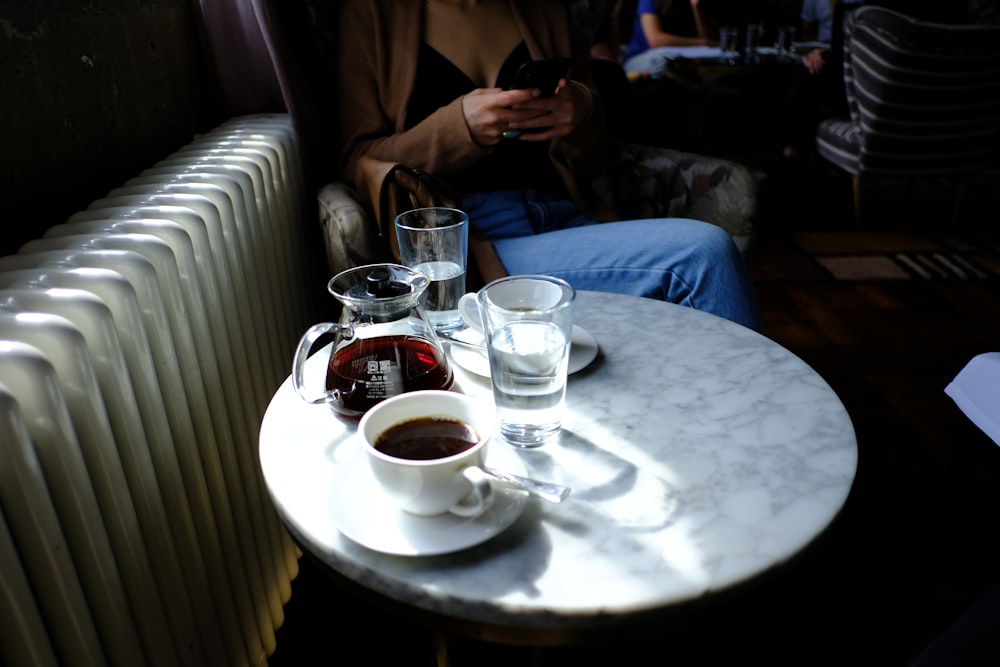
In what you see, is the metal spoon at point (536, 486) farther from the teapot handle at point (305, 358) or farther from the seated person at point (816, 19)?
the seated person at point (816, 19)

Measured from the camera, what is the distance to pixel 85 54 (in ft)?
3.23

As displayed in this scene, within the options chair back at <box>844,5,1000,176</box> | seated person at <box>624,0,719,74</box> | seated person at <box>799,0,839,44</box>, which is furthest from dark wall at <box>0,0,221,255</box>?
seated person at <box>799,0,839,44</box>

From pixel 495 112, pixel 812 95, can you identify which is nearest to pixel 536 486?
pixel 495 112

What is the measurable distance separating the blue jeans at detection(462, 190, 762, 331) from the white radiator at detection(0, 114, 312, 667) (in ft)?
1.36

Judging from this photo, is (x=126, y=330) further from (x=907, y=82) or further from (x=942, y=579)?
(x=907, y=82)

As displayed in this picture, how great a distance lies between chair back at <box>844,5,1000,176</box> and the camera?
7.15 ft

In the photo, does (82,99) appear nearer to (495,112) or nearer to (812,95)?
(495,112)

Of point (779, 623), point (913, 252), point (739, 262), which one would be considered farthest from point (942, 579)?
point (913, 252)

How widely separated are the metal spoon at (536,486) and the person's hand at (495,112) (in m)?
0.76

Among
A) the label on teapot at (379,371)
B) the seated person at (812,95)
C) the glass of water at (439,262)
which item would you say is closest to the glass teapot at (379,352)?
the label on teapot at (379,371)

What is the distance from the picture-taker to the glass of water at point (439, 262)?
31.1 inches

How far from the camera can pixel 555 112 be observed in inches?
47.4

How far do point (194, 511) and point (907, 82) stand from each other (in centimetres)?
237

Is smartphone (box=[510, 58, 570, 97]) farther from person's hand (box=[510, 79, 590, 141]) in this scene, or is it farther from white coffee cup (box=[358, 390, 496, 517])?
white coffee cup (box=[358, 390, 496, 517])
